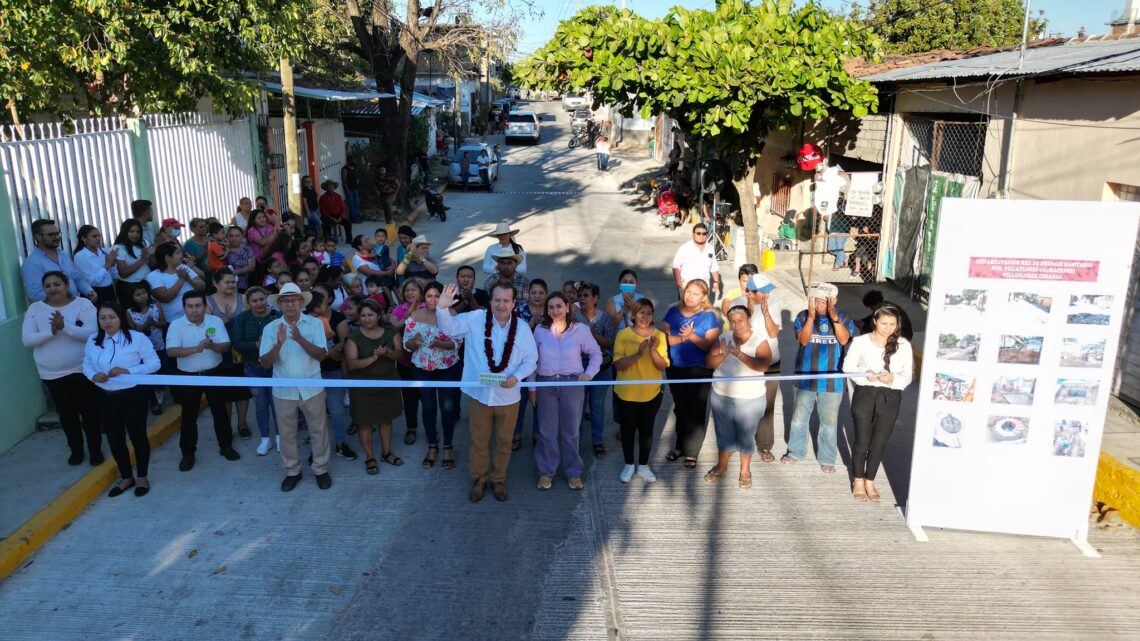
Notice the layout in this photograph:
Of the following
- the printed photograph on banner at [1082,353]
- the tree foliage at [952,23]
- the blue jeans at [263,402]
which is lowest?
the blue jeans at [263,402]

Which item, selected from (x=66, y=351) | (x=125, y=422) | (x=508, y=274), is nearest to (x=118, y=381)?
(x=125, y=422)

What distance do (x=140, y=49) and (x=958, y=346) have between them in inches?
411

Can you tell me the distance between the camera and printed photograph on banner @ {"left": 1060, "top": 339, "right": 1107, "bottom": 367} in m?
5.64

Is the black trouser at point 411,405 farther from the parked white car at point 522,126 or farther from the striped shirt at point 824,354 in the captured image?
the parked white car at point 522,126

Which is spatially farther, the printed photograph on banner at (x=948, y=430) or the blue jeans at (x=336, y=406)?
the blue jeans at (x=336, y=406)

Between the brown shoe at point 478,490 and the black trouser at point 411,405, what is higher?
the black trouser at point 411,405

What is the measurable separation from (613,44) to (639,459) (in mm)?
8059

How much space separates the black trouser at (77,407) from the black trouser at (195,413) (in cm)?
64

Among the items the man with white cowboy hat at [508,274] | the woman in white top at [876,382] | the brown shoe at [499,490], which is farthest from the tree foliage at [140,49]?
the woman in white top at [876,382]

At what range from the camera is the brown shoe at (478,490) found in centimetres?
673

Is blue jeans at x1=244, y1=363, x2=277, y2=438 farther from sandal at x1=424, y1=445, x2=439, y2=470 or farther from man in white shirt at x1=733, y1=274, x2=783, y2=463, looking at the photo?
man in white shirt at x1=733, y1=274, x2=783, y2=463

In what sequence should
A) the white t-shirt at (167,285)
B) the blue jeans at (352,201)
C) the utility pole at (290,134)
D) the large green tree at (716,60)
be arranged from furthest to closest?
the blue jeans at (352,201) → the utility pole at (290,134) → the large green tree at (716,60) → the white t-shirt at (167,285)

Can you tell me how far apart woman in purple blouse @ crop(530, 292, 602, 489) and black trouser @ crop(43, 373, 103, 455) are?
3686mm

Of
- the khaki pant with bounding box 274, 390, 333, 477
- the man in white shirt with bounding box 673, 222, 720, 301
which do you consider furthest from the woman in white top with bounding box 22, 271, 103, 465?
the man in white shirt with bounding box 673, 222, 720, 301
